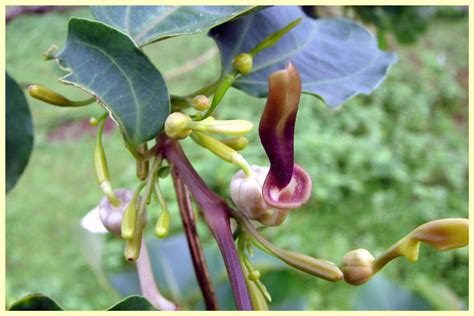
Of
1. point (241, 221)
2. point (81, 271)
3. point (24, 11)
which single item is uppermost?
point (241, 221)

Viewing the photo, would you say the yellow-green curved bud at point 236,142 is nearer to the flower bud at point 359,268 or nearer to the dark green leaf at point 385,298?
the flower bud at point 359,268

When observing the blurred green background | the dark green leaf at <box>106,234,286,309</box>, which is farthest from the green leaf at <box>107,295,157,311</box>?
the blurred green background

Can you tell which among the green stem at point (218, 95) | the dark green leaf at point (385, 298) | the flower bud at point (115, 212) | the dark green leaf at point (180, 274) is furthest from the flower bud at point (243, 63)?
the dark green leaf at point (385, 298)

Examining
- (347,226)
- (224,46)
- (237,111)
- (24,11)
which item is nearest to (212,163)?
(237,111)

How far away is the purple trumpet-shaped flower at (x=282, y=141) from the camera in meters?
0.29

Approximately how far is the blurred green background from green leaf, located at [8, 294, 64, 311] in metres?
1.20

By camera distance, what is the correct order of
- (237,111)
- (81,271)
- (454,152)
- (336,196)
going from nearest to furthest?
(81,271)
(336,196)
(454,152)
(237,111)

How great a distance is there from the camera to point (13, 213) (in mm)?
2117

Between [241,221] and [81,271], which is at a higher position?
[241,221]

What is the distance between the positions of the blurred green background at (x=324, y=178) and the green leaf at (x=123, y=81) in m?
1.19

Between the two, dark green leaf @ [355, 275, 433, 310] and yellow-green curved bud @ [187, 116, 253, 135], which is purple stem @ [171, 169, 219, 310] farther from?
dark green leaf @ [355, 275, 433, 310]

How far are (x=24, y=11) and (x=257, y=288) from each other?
0.63 m

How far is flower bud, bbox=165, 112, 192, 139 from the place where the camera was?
0.35 metres

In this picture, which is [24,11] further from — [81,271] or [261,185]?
[81,271]
